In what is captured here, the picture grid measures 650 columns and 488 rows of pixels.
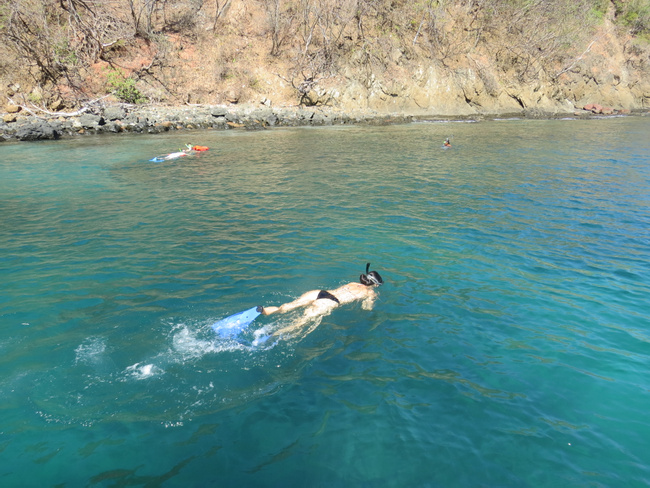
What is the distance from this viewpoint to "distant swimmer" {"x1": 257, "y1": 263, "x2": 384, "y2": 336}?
772cm

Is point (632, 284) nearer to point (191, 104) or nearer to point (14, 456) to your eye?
point (14, 456)

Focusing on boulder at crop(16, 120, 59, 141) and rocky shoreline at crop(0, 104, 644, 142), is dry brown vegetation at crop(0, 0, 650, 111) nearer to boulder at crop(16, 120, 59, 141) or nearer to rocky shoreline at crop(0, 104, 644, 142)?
rocky shoreline at crop(0, 104, 644, 142)

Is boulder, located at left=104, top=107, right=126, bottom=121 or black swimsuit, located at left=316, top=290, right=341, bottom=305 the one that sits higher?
boulder, located at left=104, top=107, right=126, bottom=121

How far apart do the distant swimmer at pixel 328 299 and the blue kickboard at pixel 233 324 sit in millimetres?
265

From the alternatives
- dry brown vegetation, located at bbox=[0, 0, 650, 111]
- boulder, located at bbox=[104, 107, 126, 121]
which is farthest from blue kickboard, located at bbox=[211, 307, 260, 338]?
dry brown vegetation, located at bbox=[0, 0, 650, 111]

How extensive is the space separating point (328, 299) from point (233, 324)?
6.48 feet

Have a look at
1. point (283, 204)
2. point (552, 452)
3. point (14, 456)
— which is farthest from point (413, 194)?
point (14, 456)

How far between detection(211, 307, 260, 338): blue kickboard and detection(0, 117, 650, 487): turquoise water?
0.23 m

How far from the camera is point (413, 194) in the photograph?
648 inches

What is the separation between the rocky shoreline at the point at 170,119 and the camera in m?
30.6

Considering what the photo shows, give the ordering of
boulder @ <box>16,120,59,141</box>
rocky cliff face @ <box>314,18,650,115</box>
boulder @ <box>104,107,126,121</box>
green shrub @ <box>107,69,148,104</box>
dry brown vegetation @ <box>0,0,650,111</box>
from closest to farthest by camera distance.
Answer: boulder @ <box>16,120,59,141</box> → boulder @ <box>104,107,126,121</box> → dry brown vegetation @ <box>0,0,650,111</box> → green shrub @ <box>107,69,148,104</box> → rocky cliff face @ <box>314,18,650,115</box>

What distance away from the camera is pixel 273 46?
4603cm

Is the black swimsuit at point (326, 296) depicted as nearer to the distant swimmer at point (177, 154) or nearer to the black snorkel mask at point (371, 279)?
the black snorkel mask at point (371, 279)

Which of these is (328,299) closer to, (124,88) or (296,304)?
(296,304)
